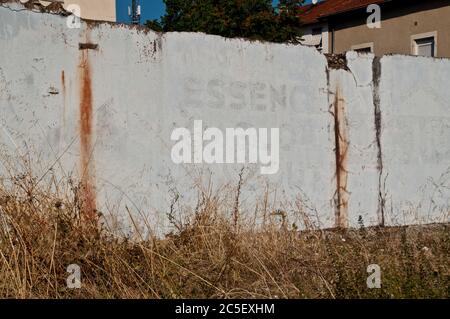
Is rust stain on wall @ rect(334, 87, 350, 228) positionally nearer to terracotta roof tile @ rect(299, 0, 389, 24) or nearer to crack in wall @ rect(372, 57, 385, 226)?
crack in wall @ rect(372, 57, 385, 226)

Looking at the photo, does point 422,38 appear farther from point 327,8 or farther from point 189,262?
point 189,262

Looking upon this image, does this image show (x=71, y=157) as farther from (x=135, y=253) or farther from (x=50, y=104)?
(x=135, y=253)

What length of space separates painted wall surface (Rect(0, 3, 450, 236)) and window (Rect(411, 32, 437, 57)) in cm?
894

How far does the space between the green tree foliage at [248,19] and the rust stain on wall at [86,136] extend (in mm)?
16468

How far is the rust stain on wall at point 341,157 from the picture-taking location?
6797 mm

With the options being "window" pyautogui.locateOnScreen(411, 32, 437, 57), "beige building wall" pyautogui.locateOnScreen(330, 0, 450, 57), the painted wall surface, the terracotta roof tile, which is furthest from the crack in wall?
the terracotta roof tile

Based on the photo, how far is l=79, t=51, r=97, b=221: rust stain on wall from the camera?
540 cm

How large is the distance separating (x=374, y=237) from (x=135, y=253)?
2.74 metres

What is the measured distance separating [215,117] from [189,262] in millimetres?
1919

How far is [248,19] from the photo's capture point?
21688 millimetres

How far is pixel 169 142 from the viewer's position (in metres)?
5.80

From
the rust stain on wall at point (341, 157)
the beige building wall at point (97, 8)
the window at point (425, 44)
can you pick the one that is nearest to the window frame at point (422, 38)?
the window at point (425, 44)
